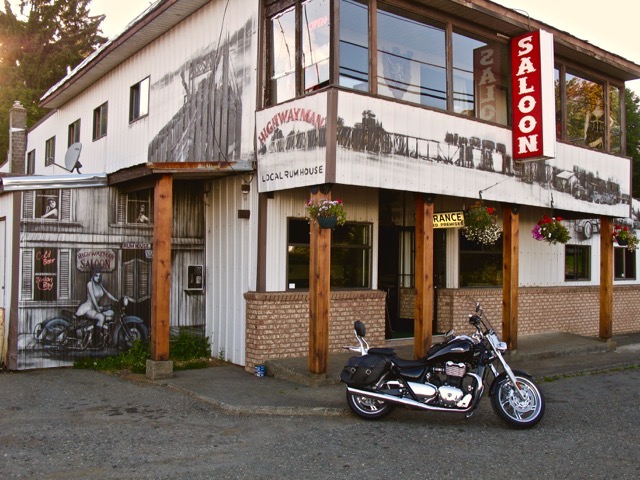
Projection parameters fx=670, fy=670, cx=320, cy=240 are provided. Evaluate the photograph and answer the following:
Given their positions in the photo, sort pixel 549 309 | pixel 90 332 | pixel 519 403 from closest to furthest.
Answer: pixel 519 403 → pixel 90 332 → pixel 549 309

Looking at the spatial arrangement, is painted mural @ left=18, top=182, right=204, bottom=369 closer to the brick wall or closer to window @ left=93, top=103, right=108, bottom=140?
the brick wall

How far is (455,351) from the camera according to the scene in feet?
25.3

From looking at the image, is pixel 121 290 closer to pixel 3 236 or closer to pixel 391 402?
pixel 3 236

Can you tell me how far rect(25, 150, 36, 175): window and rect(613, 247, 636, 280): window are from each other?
19.3 metres

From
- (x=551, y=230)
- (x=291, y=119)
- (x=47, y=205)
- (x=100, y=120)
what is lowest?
(x=551, y=230)

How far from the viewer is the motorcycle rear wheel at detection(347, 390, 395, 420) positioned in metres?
7.97

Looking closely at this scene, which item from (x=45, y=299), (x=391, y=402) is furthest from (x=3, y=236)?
(x=391, y=402)

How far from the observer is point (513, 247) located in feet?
41.4

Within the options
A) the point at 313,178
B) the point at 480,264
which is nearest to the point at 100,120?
the point at 313,178

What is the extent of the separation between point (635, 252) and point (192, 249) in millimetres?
13579

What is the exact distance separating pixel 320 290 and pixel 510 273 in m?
4.61

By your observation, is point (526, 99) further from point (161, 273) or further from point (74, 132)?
point (74, 132)

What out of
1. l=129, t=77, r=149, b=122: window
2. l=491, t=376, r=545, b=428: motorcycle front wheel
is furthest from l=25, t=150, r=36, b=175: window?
l=491, t=376, r=545, b=428: motorcycle front wheel

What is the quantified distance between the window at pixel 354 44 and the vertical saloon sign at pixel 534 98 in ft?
11.4
